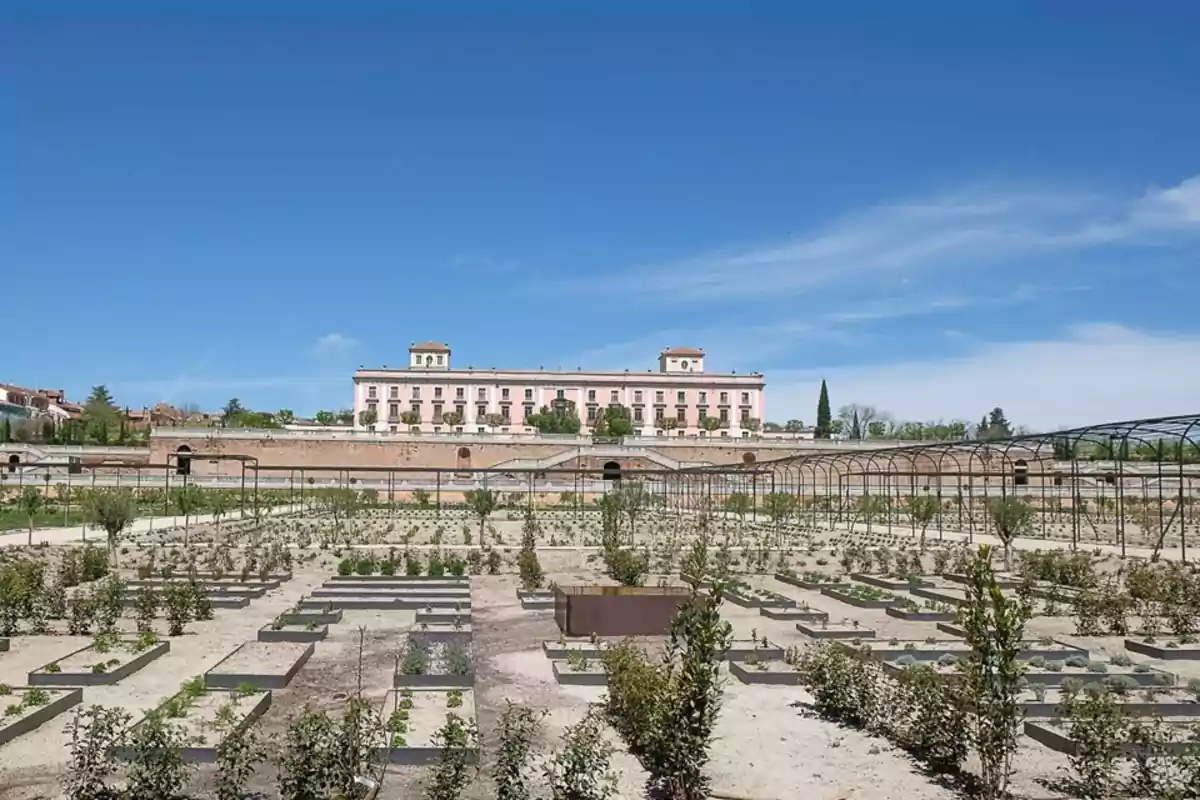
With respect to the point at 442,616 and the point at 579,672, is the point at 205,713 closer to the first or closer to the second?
the point at 579,672

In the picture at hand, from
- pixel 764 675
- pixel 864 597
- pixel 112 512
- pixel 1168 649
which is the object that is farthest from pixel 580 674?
pixel 112 512

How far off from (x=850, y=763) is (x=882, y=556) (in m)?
18.5

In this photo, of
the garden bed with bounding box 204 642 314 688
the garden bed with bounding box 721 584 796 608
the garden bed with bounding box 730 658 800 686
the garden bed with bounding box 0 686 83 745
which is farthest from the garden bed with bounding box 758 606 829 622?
the garden bed with bounding box 0 686 83 745

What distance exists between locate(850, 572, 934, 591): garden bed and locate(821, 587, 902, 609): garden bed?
525 mm

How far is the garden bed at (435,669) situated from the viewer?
11086 mm

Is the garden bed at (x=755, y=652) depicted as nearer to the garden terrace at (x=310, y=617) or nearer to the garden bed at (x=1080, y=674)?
the garden bed at (x=1080, y=674)

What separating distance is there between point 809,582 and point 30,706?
609 inches

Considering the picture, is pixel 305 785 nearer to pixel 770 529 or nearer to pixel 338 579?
pixel 338 579

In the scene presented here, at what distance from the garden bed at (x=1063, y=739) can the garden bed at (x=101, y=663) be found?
30.2ft

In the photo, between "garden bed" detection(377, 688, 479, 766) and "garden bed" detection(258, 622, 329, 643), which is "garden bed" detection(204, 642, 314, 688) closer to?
"garden bed" detection(258, 622, 329, 643)

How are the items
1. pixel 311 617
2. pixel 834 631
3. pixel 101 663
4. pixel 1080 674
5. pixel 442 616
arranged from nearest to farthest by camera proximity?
1. pixel 101 663
2. pixel 1080 674
3. pixel 834 631
4. pixel 311 617
5. pixel 442 616

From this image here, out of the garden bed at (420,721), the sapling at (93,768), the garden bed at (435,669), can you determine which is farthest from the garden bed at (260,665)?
the sapling at (93,768)

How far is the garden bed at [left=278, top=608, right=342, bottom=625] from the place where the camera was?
50.4 ft

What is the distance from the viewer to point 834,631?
15023mm
